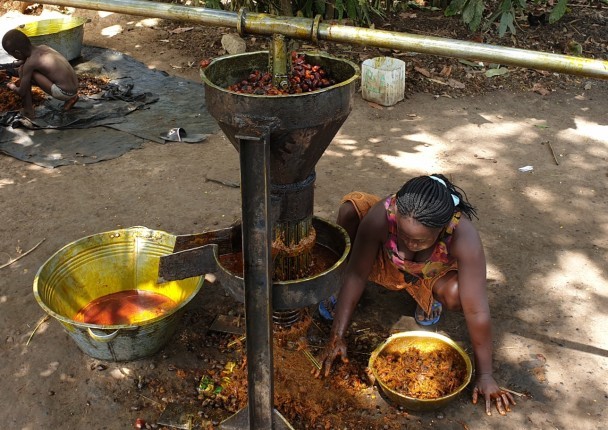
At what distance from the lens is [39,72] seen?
5.91 m

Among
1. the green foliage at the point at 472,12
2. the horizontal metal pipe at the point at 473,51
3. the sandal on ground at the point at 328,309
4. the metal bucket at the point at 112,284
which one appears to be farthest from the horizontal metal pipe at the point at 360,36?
the green foliage at the point at 472,12

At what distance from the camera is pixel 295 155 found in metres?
2.07

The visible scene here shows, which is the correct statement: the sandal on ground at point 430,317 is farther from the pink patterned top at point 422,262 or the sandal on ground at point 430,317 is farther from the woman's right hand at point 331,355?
the woman's right hand at point 331,355

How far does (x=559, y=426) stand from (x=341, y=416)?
3.13ft

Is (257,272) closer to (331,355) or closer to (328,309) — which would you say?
(331,355)

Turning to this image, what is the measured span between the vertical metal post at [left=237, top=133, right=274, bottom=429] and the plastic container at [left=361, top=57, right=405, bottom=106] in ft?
14.1

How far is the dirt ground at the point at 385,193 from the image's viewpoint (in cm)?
271

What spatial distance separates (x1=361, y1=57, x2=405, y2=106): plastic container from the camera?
19.5 feet

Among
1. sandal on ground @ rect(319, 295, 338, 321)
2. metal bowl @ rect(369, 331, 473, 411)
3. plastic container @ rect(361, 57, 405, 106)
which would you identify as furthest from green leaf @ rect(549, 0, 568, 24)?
metal bowl @ rect(369, 331, 473, 411)

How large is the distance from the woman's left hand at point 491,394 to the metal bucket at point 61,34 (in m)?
6.13

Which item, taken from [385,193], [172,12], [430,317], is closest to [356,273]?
[430,317]

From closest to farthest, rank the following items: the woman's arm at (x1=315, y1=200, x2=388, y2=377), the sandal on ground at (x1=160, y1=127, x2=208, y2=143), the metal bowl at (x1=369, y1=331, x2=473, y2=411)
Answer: the metal bowl at (x1=369, y1=331, x2=473, y2=411) < the woman's arm at (x1=315, y1=200, x2=388, y2=377) < the sandal on ground at (x1=160, y1=127, x2=208, y2=143)

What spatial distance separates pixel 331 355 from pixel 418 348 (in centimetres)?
42

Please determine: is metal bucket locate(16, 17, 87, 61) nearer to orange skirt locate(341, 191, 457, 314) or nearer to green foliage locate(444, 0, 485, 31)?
green foliage locate(444, 0, 485, 31)
